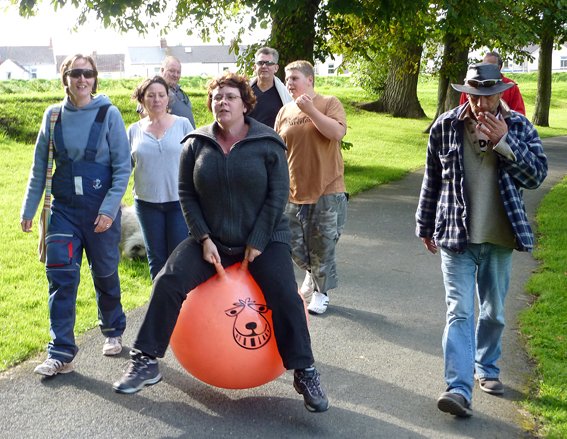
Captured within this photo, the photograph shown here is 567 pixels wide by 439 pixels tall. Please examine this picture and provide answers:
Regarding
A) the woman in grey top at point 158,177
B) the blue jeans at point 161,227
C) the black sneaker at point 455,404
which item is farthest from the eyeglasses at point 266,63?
the black sneaker at point 455,404

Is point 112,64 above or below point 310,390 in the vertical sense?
below

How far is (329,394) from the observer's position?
524 centimetres

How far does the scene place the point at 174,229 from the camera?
19.9 ft

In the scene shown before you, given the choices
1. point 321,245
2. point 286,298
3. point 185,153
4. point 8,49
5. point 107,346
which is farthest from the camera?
point 8,49

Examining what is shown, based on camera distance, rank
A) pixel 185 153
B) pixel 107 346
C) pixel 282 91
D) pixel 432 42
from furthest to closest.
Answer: pixel 432 42, pixel 282 91, pixel 107 346, pixel 185 153

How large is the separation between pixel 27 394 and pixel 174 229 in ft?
5.34

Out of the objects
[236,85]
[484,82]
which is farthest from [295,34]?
[484,82]

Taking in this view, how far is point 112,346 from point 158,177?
1.29 metres

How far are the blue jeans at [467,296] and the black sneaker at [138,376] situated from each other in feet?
5.96

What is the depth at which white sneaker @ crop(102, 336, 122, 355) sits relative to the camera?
587 cm

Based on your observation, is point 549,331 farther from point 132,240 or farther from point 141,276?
point 132,240

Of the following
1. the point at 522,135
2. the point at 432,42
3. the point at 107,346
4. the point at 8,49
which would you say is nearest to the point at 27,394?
the point at 107,346

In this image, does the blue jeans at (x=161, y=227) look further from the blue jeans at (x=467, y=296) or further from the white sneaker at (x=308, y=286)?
the blue jeans at (x=467, y=296)

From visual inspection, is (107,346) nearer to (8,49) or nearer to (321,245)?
(321,245)
